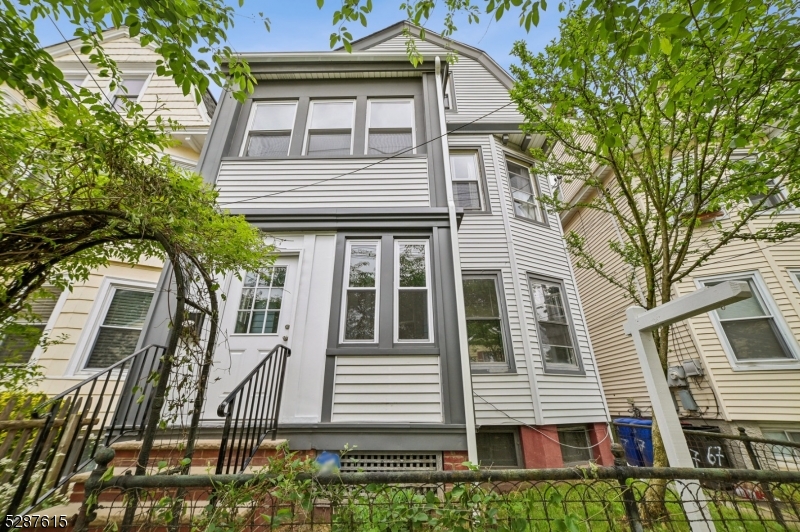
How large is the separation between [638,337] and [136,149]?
416 centimetres

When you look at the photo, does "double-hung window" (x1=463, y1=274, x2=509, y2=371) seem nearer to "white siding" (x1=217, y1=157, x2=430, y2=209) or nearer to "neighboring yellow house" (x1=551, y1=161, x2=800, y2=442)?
"neighboring yellow house" (x1=551, y1=161, x2=800, y2=442)

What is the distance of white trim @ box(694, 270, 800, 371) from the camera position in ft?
18.5

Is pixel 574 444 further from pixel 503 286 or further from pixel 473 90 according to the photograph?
pixel 473 90

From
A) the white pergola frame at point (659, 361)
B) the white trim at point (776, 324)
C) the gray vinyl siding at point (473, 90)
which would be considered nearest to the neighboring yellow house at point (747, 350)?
the white trim at point (776, 324)

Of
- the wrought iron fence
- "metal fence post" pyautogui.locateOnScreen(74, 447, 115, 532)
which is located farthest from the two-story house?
"metal fence post" pyautogui.locateOnScreen(74, 447, 115, 532)

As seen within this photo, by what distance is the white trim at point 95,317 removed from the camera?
5195 millimetres

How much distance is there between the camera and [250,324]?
4.32 metres

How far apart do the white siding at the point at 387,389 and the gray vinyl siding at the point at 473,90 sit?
278 inches

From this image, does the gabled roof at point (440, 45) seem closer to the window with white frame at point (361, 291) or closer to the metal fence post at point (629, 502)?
the window with white frame at point (361, 291)

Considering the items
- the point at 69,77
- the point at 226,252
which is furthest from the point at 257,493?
the point at 69,77

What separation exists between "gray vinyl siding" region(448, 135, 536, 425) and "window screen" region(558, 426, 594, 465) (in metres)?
0.85

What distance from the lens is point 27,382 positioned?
3697 millimetres

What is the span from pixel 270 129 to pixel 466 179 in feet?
14.9

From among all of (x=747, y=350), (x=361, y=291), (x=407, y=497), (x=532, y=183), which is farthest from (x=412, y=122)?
(x=747, y=350)
